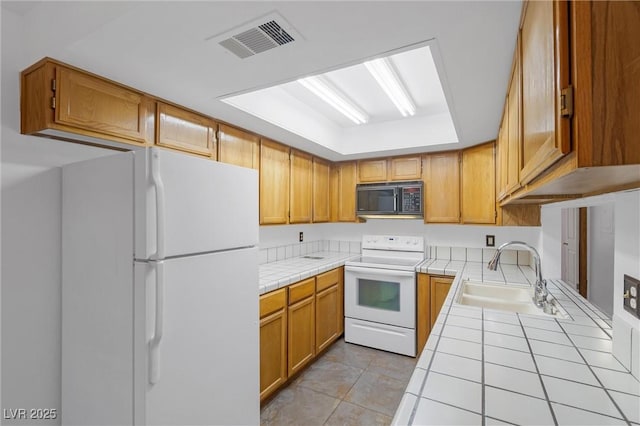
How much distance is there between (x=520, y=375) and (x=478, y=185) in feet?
7.80

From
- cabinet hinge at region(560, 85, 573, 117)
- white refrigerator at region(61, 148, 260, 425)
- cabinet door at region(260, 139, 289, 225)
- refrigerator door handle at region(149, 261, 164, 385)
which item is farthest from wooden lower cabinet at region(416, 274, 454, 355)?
cabinet hinge at region(560, 85, 573, 117)

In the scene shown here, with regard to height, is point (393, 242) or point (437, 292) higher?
point (393, 242)

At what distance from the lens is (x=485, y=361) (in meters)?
1.03

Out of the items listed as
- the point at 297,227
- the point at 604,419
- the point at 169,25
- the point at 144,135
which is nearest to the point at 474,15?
the point at 169,25

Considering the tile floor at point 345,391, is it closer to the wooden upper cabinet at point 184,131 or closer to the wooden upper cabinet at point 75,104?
the wooden upper cabinet at point 184,131

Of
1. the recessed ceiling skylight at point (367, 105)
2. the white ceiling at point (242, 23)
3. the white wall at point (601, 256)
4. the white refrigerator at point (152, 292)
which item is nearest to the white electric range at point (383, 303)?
the recessed ceiling skylight at point (367, 105)

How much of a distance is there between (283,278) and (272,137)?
125 cm

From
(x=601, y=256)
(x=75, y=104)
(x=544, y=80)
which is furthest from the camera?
(x=601, y=256)

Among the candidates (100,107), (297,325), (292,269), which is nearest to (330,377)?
(297,325)

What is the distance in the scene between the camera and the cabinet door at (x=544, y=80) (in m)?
0.53

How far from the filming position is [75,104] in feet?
4.62

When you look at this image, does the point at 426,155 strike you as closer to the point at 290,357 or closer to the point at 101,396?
the point at 290,357

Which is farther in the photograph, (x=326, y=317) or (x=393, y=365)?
Answer: (x=326, y=317)

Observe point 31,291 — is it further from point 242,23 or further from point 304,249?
point 304,249
